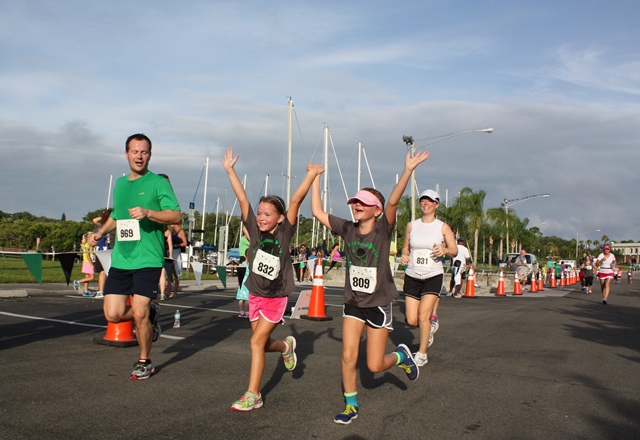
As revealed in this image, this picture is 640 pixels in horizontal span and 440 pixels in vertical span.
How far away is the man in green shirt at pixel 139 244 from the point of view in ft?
19.2

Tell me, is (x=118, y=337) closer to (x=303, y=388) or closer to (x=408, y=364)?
(x=303, y=388)

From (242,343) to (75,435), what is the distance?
4415 mm

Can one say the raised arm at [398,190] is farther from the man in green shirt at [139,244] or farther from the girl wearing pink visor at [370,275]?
the man in green shirt at [139,244]

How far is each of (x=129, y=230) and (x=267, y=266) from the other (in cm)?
152

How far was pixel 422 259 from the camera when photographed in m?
7.89

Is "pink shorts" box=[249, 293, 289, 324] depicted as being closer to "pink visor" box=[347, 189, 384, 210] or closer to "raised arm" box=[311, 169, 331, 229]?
"raised arm" box=[311, 169, 331, 229]

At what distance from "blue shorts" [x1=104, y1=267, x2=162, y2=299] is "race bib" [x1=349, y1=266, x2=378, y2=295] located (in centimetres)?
192

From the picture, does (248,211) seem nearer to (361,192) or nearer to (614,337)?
(361,192)

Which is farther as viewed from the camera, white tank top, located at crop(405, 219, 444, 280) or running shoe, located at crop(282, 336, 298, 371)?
white tank top, located at crop(405, 219, 444, 280)

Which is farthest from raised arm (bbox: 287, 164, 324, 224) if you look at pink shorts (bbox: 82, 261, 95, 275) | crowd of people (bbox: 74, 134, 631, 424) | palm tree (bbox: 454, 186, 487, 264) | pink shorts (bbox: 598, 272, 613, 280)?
palm tree (bbox: 454, 186, 487, 264)

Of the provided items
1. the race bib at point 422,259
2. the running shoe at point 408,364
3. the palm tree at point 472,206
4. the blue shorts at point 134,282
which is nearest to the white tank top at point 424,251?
the race bib at point 422,259

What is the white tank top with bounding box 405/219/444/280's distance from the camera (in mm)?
7816

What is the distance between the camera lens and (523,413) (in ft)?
17.2

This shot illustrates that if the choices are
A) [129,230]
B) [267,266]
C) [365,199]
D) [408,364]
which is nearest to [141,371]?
[129,230]
